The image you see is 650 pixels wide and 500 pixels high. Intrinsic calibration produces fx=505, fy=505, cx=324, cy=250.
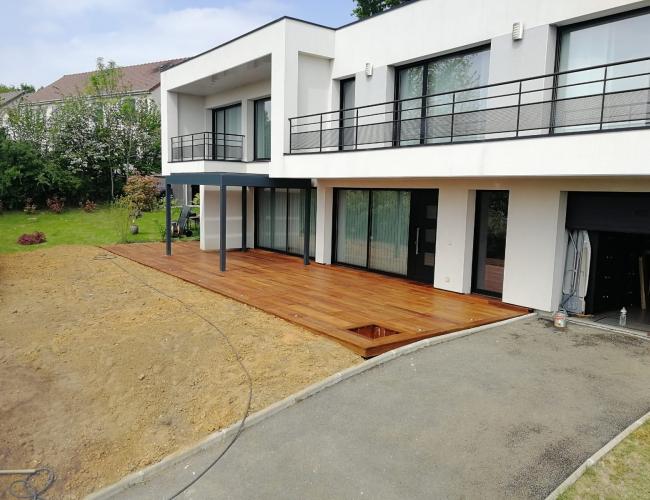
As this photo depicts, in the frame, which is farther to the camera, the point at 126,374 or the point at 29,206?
the point at 29,206

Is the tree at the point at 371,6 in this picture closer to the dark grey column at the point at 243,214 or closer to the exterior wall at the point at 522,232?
the dark grey column at the point at 243,214

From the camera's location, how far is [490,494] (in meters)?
4.02

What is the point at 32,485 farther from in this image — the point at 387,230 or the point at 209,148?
the point at 209,148

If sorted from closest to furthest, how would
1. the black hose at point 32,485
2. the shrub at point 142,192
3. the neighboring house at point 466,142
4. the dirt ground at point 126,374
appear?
1. the black hose at point 32,485
2. the dirt ground at point 126,374
3. the neighboring house at point 466,142
4. the shrub at point 142,192

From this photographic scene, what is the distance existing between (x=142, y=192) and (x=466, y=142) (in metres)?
18.3

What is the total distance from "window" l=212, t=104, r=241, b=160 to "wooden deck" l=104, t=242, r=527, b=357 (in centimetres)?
406

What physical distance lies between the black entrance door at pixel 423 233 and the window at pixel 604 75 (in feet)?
11.0

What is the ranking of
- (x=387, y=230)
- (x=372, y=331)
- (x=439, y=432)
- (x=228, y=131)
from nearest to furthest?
(x=439, y=432), (x=372, y=331), (x=387, y=230), (x=228, y=131)

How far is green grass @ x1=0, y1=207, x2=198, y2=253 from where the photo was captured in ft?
58.1

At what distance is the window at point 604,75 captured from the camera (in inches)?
291

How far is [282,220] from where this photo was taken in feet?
51.8

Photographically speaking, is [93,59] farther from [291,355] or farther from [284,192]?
[291,355]

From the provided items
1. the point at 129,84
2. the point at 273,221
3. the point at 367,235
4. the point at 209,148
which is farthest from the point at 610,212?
the point at 129,84

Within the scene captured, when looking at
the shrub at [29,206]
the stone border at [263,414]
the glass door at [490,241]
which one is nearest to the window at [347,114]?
the glass door at [490,241]
